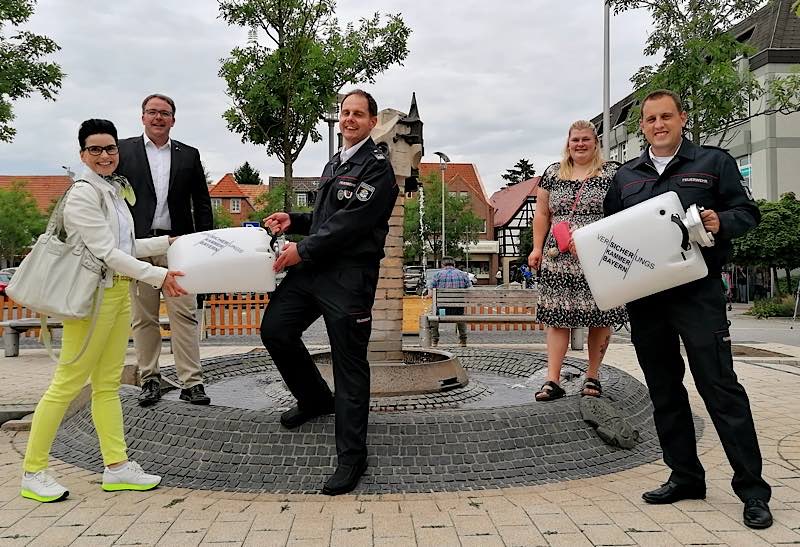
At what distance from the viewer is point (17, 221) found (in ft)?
161

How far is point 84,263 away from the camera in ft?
12.0

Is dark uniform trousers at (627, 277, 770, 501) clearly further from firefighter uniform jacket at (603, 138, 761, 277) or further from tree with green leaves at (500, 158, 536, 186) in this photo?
tree with green leaves at (500, 158, 536, 186)

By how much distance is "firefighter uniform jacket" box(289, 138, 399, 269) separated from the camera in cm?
378

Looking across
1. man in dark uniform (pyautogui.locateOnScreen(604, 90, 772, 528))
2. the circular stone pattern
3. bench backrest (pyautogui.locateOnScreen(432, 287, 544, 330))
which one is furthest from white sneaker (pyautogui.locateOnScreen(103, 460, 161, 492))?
bench backrest (pyautogui.locateOnScreen(432, 287, 544, 330))

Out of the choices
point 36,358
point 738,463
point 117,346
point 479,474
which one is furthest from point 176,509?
point 36,358

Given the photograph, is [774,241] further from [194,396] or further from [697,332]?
[194,396]

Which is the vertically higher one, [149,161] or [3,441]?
[149,161]

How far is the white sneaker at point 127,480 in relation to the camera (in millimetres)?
3879

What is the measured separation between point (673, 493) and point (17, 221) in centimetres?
5416

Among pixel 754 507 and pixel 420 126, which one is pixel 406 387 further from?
pixel 754 507

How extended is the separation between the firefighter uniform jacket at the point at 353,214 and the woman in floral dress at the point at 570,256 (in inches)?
61.7

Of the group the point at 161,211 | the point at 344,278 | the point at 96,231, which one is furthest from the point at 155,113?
the point at 344,278

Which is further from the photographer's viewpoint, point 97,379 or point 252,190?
point 252,190

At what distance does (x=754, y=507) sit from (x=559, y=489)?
3.24 feet
